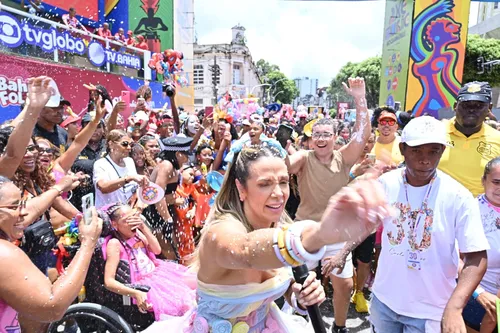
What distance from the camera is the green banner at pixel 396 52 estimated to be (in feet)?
45.0

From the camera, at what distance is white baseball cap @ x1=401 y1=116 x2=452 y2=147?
1.98 meters

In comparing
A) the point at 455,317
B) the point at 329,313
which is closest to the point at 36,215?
the point at 455,317

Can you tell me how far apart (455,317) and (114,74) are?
11.5 meters

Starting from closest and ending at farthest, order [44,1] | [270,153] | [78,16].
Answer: [270,153] < [44,1] < [78,16]

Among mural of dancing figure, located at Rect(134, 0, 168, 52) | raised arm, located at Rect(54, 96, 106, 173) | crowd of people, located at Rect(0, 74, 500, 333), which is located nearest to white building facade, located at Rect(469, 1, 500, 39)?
mural of dancing figure, located at Rect(134, 0, 168, 52)

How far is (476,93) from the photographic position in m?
2.94

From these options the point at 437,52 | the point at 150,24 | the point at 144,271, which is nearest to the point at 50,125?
the point at 144,271

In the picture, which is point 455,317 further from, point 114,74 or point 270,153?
point 114,74

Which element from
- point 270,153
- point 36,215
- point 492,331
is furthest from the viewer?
point 36,215

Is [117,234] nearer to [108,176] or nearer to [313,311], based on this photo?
[108,176]

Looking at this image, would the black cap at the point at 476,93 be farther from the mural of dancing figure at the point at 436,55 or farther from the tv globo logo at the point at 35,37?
the mural of dancing figure at the point at 436,55

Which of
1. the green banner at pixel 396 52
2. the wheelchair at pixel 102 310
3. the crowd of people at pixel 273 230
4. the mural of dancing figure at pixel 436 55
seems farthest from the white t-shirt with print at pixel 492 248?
the mural of dancing figure at pixel 436 55

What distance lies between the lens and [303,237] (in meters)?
1.11

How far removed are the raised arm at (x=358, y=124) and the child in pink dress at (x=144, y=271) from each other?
5.66ft
